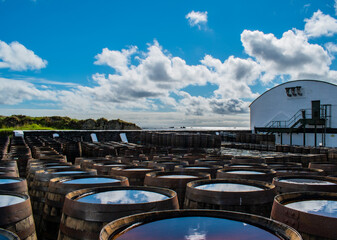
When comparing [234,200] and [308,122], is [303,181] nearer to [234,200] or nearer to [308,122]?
[234,200]

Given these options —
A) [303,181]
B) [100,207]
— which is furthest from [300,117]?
[100,207]

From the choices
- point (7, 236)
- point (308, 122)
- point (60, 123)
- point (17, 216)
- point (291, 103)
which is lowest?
point (17, 216)

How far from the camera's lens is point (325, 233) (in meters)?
2.41

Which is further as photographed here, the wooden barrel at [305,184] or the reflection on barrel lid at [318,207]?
the wooden barrel at [305,184]

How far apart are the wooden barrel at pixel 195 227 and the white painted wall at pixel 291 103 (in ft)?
107

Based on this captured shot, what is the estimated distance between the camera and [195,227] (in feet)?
7.59

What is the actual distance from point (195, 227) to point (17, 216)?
1893 millimetres

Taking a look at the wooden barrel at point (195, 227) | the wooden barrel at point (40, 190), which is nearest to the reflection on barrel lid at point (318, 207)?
the wooden barrel at point (195, 227)

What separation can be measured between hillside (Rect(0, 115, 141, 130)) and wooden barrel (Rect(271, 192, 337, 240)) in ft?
138

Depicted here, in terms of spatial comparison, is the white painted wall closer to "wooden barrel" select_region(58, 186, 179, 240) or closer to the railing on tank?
the railing on tank

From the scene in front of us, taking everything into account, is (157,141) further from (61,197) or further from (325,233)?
(325,233)

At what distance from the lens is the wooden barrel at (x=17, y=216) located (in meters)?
2.96

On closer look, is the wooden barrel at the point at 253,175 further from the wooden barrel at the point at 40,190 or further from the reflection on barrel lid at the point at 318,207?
the wooden barrel at the point at 40,190

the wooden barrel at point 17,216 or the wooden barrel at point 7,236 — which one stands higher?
the wooden barrel at point 7,236
